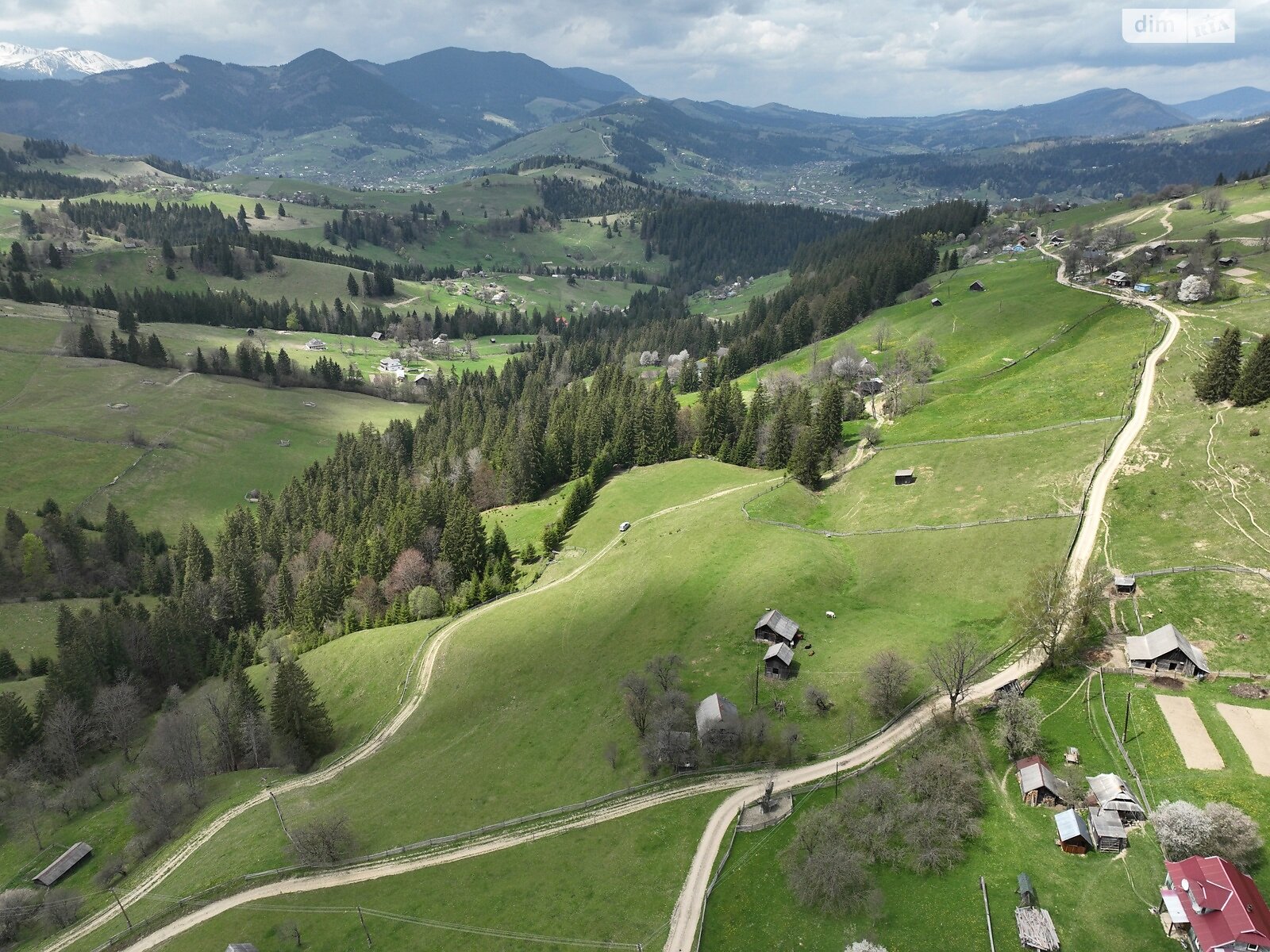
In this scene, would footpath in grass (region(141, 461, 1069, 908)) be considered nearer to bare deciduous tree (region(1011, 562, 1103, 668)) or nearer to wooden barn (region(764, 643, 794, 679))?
wooden barn (region(764, 643, 794, 679))

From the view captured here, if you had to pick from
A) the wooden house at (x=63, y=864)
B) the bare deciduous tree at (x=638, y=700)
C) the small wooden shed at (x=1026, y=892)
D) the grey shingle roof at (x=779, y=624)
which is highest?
the grey shingle roof at (x=779, y=624)

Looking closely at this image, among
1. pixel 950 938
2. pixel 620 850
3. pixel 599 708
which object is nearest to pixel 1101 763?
pixel 950 938

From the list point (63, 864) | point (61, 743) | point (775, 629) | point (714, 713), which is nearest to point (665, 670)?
point (714, 713)

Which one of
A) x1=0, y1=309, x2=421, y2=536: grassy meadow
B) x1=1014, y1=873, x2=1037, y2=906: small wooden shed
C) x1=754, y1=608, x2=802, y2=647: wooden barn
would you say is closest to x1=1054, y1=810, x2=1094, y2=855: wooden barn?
x1=1014, y1=873, x2=1037, y2=906: small wooden shed

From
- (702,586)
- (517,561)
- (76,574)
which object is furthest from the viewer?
(76,574)

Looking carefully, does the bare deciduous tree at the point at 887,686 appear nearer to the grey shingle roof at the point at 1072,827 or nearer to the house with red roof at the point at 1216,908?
the grey shingle roof at the point at 1072,827

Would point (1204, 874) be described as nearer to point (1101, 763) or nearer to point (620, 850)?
point (1101, 763)

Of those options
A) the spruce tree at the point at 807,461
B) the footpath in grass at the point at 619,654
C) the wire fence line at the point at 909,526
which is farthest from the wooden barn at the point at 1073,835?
the spruce tree at the point at 807,461
